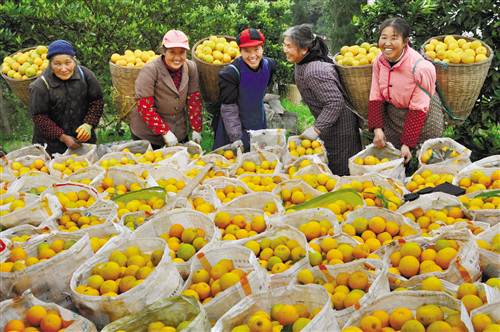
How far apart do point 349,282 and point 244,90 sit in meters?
2.70

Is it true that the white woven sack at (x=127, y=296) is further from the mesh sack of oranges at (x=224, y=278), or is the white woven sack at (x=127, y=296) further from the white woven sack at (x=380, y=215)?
the white woven sack at (x=380, y=215)

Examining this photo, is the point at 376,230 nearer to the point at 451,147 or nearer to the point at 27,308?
the point at 451,147

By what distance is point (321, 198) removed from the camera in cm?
307

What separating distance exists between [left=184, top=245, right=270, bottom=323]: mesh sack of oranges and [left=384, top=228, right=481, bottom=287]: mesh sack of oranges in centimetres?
59

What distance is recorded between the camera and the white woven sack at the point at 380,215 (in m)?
2.78

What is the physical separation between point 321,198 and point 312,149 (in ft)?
3.97

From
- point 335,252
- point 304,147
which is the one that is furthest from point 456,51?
point 335,252

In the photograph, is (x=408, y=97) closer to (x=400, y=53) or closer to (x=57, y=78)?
(x=400, y=53)

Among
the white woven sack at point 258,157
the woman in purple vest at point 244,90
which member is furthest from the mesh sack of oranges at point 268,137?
the white woven sack at point 258,157

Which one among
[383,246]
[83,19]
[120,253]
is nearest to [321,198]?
[383,246]

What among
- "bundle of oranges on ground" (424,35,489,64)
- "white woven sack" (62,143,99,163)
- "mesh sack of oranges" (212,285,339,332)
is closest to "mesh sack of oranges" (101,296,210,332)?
"mesh sack of oranges" (212,285,339,332)

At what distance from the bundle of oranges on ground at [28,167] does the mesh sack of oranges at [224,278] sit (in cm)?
220

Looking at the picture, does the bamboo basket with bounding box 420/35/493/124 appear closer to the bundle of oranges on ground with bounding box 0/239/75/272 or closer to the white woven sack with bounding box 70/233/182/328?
the white woven sack with bounding box 70/233/182/328

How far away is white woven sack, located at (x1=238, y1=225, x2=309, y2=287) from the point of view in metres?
2.32
